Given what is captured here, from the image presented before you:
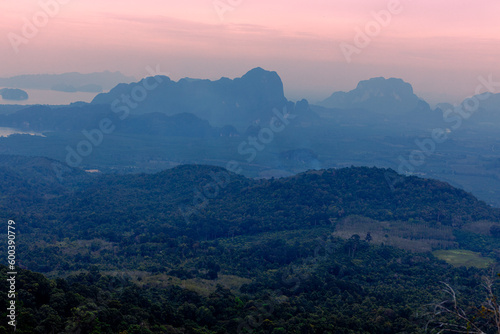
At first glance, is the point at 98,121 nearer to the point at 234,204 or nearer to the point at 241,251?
the point at 234,204

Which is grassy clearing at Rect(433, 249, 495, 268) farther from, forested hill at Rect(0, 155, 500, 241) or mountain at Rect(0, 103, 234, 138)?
mountain at Rect(0, 103, 234, 138)

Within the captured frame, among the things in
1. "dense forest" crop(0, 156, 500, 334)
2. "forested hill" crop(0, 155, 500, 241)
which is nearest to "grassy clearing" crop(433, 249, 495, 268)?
"dense forest" crop(0, 156, 500, 334)

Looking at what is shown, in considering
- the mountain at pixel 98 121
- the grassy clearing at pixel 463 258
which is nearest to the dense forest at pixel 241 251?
the grassy clearing at pixel 463 258

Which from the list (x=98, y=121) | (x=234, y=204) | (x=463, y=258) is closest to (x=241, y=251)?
(x=234, y=204)

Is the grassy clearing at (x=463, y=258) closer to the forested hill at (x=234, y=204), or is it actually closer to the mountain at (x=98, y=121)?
the forested hill at (x=234, y=204)

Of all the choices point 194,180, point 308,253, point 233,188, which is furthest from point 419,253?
point 194,180

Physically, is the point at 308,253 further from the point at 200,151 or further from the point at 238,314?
the point at 200,151

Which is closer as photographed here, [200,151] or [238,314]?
[238,314]
